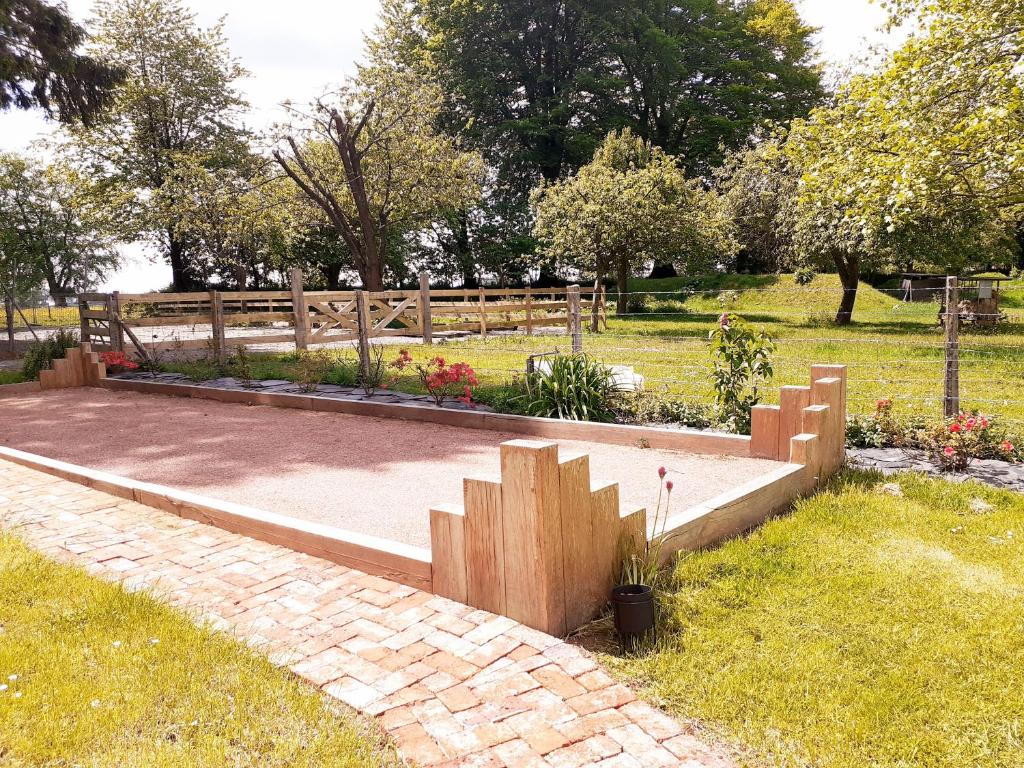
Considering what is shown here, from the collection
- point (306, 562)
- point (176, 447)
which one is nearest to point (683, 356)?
point (176, 447)

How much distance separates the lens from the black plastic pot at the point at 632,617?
9.13 feet

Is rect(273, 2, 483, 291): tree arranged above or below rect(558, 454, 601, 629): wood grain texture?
above

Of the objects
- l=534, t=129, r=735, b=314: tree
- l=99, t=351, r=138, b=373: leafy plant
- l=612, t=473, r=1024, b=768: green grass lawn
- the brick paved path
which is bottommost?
l=612, t=473, r=1024, b=768: green grass lawn

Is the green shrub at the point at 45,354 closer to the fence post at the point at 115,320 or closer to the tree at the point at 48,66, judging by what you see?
the fence post at the point at 115,320

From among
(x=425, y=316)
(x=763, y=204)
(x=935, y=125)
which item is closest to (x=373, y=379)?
(x=425, y=316)

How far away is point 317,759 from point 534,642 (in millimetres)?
967

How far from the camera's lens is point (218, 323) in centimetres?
1316

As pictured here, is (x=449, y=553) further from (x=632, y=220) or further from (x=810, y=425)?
(x=632, y=220)

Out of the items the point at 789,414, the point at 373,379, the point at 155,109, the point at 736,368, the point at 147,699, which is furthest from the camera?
the point at 155,109

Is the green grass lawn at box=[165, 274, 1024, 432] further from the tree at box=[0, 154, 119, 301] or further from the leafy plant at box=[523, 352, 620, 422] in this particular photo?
the tree at box=[0, 154, 119, 301]

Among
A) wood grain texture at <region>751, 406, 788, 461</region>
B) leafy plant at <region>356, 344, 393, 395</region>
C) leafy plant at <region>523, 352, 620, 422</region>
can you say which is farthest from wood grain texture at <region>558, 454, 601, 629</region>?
leafy plant at <region>356, 344, 393, 395</region>

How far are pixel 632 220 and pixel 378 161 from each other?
8381mm

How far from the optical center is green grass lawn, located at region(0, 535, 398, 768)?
7.02 feet

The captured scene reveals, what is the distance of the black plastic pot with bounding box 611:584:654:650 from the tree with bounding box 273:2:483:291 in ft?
65.8
